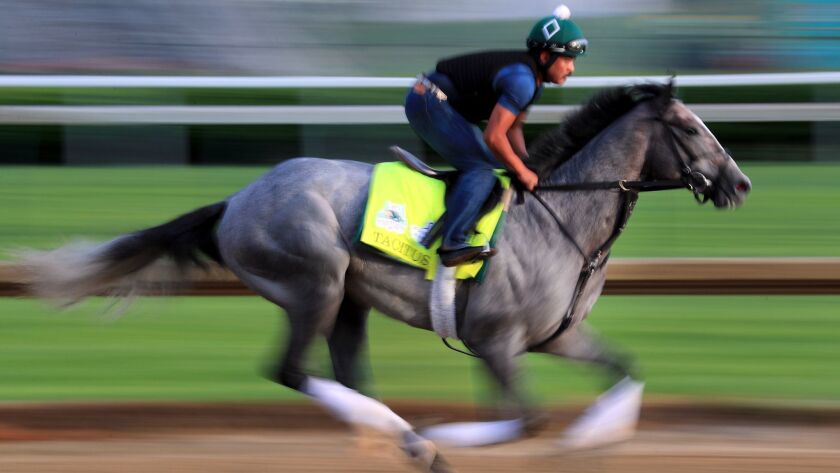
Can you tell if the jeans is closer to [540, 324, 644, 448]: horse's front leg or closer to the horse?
the horse

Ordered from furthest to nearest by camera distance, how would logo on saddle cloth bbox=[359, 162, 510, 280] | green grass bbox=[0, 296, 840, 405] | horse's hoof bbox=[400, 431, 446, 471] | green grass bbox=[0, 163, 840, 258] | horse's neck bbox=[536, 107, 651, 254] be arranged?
green grass bbox=[0, 163, 840, 258], green grass bbox=[0, 296, 840, 405], horse's neck bbox=[536, 107, 651, 254], logo on saddle cloth bbox=[359, 162, 510, 280], horse's hoof bbox=[400, 431, 446, 471]

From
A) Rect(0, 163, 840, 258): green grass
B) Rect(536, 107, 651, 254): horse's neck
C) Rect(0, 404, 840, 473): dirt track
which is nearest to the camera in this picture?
Rect(536, 107, 651, 254): horse's neck

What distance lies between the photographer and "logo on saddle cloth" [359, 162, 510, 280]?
428 cm

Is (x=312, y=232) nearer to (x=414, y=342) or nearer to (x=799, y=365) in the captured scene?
(x=414, y=342)

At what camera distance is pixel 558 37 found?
4309 mm

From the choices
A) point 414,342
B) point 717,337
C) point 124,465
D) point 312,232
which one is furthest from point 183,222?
point 717,337

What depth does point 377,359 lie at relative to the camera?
6.12m

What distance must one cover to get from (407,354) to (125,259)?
196 centimetres

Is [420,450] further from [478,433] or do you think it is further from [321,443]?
[321,443]

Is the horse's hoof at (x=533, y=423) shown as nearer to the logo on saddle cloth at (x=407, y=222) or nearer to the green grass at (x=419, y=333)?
the logo on saddle cloth at (x=407, y=222)

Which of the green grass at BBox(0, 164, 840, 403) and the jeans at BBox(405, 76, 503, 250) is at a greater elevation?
the jeans at BBox(405, 76, 503, 250)

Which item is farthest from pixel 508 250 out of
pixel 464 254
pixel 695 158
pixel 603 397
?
pixel 695 158

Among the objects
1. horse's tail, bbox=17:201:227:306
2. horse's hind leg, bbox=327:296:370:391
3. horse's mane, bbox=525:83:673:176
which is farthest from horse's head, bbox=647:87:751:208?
horse's tail, bbox=17:201:227:306

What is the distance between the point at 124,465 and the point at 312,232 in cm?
110
